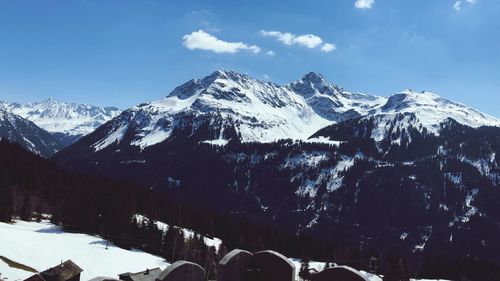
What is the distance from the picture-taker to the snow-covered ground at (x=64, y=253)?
83688 mm

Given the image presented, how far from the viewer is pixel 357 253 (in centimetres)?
17025

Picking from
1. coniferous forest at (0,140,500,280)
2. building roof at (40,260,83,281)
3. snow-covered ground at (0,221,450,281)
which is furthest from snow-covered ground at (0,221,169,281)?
coniferous forest at (0,140,500,280)

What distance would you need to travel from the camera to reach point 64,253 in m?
94.4

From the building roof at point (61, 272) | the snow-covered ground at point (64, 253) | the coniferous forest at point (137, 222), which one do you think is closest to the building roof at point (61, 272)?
the building roof at point (61, 272)

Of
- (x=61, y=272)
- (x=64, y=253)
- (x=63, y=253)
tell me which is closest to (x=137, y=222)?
(x=64, y=253)

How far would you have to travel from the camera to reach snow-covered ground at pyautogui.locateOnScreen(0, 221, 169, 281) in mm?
83688

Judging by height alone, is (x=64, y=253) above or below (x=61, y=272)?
below

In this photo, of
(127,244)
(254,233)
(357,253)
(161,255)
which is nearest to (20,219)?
(127,244)

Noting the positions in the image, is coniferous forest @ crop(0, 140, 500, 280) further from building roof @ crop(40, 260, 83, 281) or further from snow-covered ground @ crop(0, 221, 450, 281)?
building roof @ crop(40, 260, 83, 281)

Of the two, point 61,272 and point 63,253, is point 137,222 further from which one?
point 61,272

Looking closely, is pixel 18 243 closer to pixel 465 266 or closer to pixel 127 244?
pixel 127 244

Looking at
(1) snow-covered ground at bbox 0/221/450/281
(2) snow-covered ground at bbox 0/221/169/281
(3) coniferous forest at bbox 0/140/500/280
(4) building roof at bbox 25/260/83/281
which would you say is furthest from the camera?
(3) coniferous forest at bbox 0/140/500/280

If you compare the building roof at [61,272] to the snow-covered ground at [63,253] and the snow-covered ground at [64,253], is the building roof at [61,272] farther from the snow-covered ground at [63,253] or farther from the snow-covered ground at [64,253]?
the snow-covered ground at [63,253]

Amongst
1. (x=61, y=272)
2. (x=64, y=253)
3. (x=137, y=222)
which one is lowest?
(x=64, y=253)
